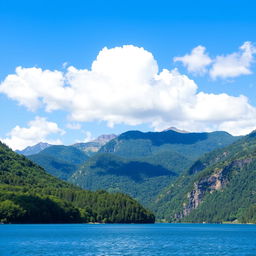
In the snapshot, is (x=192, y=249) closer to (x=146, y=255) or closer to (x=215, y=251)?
(x=215, y=251)

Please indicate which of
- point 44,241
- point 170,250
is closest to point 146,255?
point 170,250

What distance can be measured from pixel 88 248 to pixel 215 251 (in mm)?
36140

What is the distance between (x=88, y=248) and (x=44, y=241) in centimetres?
3032

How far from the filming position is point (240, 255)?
14238 cm

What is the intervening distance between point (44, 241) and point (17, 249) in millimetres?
33161

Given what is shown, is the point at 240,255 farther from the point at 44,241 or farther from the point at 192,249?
the point at 44,241

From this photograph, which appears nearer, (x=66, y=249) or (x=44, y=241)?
(x=66, y=249)

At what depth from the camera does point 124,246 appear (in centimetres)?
16225

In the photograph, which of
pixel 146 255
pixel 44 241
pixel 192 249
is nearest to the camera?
pixel 146 255

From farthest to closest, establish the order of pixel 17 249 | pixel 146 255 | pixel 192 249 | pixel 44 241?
pixel 44 241 → pixel 192 249 → pixel 17 249 → pixel 146 255

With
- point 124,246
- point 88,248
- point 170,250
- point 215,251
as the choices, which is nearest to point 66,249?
point 88,248

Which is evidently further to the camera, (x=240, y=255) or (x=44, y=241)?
(x=44, y=241)

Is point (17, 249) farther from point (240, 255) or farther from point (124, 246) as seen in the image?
point (240, 255)

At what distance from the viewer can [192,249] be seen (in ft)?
525
